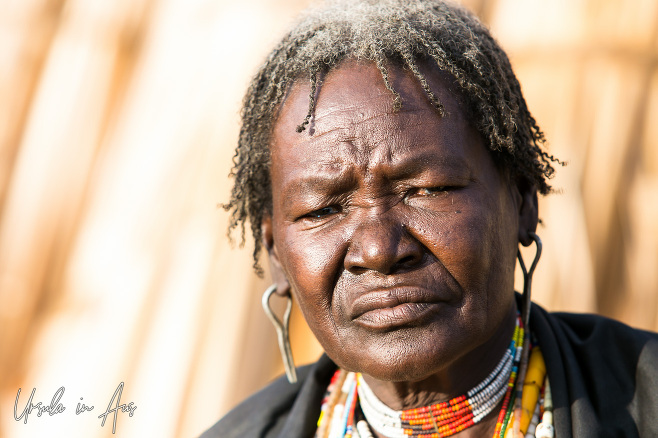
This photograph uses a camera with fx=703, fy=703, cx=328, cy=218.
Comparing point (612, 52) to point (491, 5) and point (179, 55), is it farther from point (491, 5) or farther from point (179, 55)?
point (179, 55)

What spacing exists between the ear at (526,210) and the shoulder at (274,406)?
0.79m

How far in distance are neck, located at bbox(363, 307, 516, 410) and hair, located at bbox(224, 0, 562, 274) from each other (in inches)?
19.3

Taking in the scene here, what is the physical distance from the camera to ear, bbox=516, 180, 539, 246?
2111 mm

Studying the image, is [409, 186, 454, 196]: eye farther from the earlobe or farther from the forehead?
the earlobe

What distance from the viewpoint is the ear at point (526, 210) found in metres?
2.11

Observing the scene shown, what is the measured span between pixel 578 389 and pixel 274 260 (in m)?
0.99

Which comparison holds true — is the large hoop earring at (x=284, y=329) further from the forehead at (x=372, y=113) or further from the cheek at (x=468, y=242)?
the cheek at (x=468, y=242)

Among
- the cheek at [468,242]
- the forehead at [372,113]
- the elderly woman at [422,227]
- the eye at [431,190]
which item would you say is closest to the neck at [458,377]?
the elderly woman at [422,227]

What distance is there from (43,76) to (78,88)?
23cm

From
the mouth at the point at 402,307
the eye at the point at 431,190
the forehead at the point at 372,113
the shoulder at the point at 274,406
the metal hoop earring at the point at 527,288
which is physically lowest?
the shoulder at the point at 274,406

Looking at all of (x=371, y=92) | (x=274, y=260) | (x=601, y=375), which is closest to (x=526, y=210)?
(x=601, y=375)

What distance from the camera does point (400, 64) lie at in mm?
1906

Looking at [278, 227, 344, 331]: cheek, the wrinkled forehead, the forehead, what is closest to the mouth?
[278, 227, 344, 331]: cheek

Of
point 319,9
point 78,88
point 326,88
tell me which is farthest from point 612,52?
point 78,88
